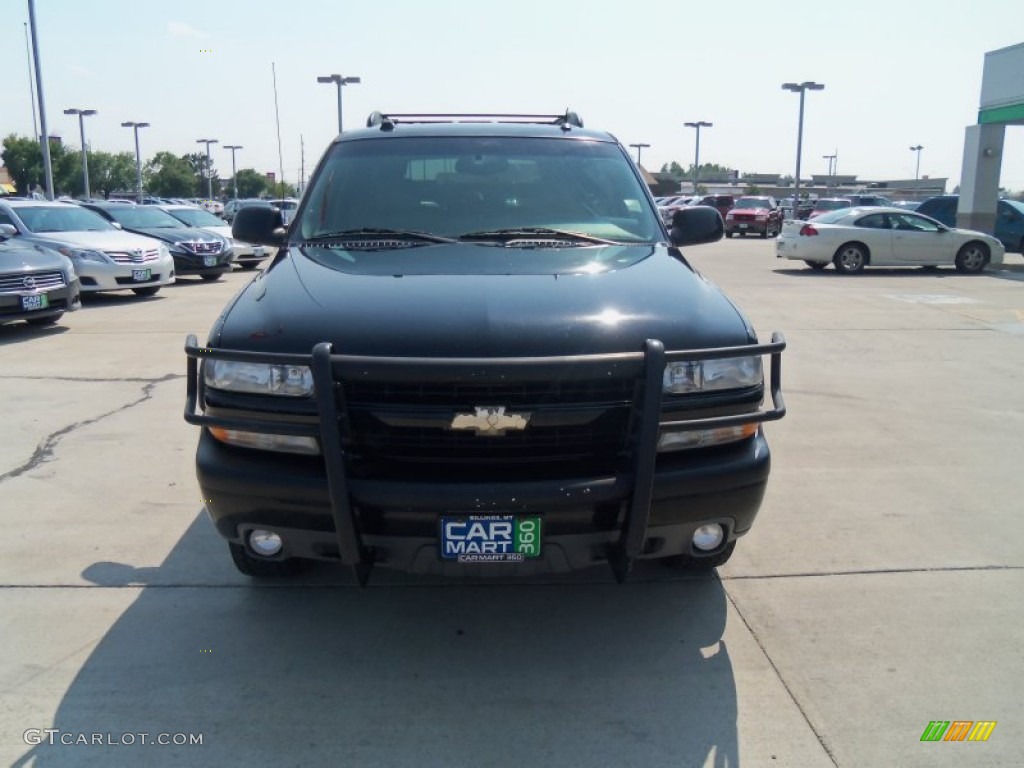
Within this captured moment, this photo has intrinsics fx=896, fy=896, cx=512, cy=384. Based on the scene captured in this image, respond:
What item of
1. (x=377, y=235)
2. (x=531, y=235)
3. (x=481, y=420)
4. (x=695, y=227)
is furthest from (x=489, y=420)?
(x=695, y=227)

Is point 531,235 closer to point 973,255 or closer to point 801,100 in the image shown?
point 973,255

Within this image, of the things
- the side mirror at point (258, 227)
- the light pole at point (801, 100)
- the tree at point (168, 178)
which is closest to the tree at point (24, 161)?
the tree at point (168, 178)

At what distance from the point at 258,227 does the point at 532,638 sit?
2.48m

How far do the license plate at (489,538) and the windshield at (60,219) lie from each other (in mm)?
13114

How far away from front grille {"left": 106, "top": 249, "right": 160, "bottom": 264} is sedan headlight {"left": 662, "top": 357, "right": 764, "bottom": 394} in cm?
1233

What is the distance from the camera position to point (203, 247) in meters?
16.4

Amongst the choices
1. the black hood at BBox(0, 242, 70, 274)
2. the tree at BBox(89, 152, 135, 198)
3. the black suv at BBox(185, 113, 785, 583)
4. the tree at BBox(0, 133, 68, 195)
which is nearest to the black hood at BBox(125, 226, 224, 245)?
the black hood at BBox(0, 242, 70, 274)

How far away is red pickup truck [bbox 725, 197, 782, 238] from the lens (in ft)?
112

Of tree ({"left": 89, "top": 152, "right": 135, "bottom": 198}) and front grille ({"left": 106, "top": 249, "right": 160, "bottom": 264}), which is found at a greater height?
tree ({"left": 89, "top": 152, "right": 135, "bottom": 198})

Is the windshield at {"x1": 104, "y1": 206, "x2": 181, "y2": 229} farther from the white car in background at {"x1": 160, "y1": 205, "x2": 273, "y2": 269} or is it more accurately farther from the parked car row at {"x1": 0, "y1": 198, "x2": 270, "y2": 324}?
the white car in background at {"x1": 160, "y1": 205, "x2": 273, "y2": 269}

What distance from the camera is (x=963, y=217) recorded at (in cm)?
2444

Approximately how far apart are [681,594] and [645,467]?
1.22 metres

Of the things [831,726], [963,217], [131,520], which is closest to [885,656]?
[831,726]

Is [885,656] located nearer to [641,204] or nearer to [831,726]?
[831,726]
